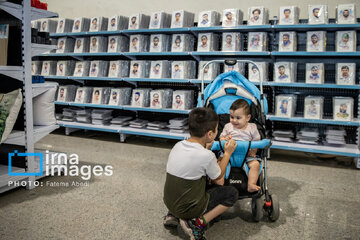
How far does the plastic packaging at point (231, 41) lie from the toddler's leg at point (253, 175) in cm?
238

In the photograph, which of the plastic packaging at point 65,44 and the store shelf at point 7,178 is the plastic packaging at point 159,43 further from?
the store shelf at point 7,178

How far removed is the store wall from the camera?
4688 mm

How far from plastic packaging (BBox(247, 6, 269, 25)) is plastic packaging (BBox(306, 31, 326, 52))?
62 centimetres

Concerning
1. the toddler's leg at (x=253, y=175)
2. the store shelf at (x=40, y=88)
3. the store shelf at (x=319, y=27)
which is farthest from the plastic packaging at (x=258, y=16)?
the store shelf at (x=40, y=88)

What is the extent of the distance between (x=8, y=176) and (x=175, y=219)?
65.0 inches

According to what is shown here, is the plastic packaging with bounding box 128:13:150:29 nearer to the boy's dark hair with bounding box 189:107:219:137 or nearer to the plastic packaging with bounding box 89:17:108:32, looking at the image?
the plastic packaging with bounding box 89:17:108:32

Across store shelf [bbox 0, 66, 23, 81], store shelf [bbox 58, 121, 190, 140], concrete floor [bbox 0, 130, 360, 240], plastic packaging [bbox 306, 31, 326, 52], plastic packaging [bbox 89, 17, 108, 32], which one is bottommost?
concrete floor [bbox 0, 130, 360, 240]

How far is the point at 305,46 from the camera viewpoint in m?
4.43

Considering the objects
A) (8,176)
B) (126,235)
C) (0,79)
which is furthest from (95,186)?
(0,79)

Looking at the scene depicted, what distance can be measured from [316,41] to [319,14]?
0.33m

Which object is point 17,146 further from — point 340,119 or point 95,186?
point 340,119

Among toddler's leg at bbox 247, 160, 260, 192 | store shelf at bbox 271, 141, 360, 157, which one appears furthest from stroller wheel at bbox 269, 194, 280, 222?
store shelf at bbox 271, 141, 360, 157

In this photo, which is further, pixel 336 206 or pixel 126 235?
pixel 336 206

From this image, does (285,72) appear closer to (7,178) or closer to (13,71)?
(13,71)
